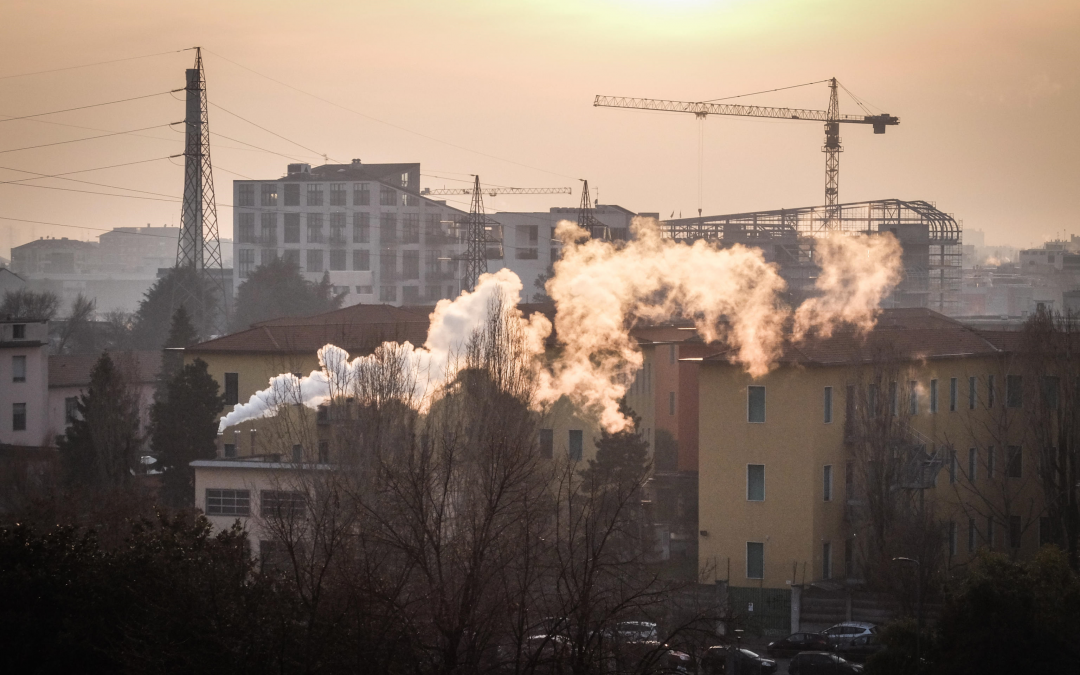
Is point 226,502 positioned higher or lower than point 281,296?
lower

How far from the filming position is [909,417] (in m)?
35.1

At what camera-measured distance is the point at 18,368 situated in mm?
51656

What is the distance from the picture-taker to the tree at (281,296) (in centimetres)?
8631

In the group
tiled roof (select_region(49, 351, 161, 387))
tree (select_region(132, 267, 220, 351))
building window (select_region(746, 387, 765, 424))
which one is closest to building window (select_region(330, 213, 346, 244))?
tree (select_region(132, 267, 220, 351))

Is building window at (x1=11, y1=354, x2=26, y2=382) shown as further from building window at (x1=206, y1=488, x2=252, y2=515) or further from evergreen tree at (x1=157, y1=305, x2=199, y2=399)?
building window at (x1=206, y1=488, x2=252, y2=515)

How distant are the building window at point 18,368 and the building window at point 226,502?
20.1 meters

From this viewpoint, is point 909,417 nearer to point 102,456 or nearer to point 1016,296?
point 102,456

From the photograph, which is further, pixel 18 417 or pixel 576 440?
pixel 18 417

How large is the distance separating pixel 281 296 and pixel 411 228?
13.8 meters

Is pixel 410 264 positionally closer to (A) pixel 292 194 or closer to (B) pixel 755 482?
(A) pixel 292 194

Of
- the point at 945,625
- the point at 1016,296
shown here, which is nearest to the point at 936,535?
the point at 945,625

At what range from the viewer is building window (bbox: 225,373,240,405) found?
146 ft

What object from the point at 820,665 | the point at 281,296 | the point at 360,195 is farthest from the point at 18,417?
the point at 360,195

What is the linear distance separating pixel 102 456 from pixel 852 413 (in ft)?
74.5
